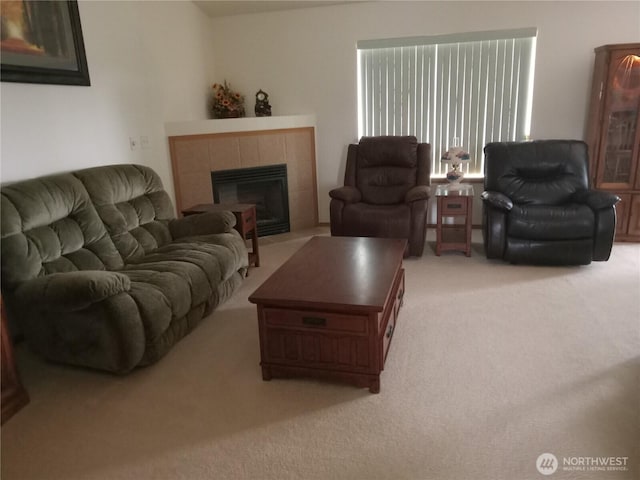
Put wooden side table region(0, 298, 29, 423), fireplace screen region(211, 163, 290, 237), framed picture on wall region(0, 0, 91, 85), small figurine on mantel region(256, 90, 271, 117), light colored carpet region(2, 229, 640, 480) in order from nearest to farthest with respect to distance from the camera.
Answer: light colored carpet region(2, 229, 640, 480) < wooden side table region(0, 298, 29, 423) < framed picture on wall region(0, 0, 91, 85) < fireplace screen region(211, 163, 290, 237) < small figurine on mantel region(256, 90, 271, 117)

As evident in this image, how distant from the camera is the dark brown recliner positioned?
4012 millimetres

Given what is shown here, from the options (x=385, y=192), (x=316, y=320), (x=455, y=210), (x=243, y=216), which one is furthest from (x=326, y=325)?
(x=385, y=192)

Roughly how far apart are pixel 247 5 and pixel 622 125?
3859 mm

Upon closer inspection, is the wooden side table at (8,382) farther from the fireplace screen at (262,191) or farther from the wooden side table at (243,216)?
the fireplace screen at (262,191)

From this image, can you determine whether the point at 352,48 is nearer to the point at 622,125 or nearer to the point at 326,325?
the point at 622,125

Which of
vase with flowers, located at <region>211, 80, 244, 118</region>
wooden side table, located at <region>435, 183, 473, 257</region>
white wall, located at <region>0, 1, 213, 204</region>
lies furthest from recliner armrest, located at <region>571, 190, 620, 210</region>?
white wall, located at <region>0, 1, 213, 204</region>

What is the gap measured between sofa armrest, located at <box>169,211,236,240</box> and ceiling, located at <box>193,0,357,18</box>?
96.9 inches

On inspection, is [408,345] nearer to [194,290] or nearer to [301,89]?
[194,290]

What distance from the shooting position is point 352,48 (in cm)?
487

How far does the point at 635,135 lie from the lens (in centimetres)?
420

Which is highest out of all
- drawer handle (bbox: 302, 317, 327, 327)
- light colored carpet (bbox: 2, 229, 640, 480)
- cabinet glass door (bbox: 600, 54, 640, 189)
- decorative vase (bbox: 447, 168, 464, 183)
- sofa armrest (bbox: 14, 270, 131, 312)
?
cabinet glass door (bbox: 600, 54, 640, 189)

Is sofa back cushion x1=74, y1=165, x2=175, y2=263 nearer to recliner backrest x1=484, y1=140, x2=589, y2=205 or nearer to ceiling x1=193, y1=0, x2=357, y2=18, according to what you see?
ceiling x1=193, y1=0, x2=357, y2=18

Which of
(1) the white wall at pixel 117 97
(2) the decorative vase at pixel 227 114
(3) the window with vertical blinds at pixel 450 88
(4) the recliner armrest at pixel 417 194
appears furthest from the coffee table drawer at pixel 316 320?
(3) the window with vertical blinds at pixel 450 88

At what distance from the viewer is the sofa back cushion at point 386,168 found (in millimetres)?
4523
